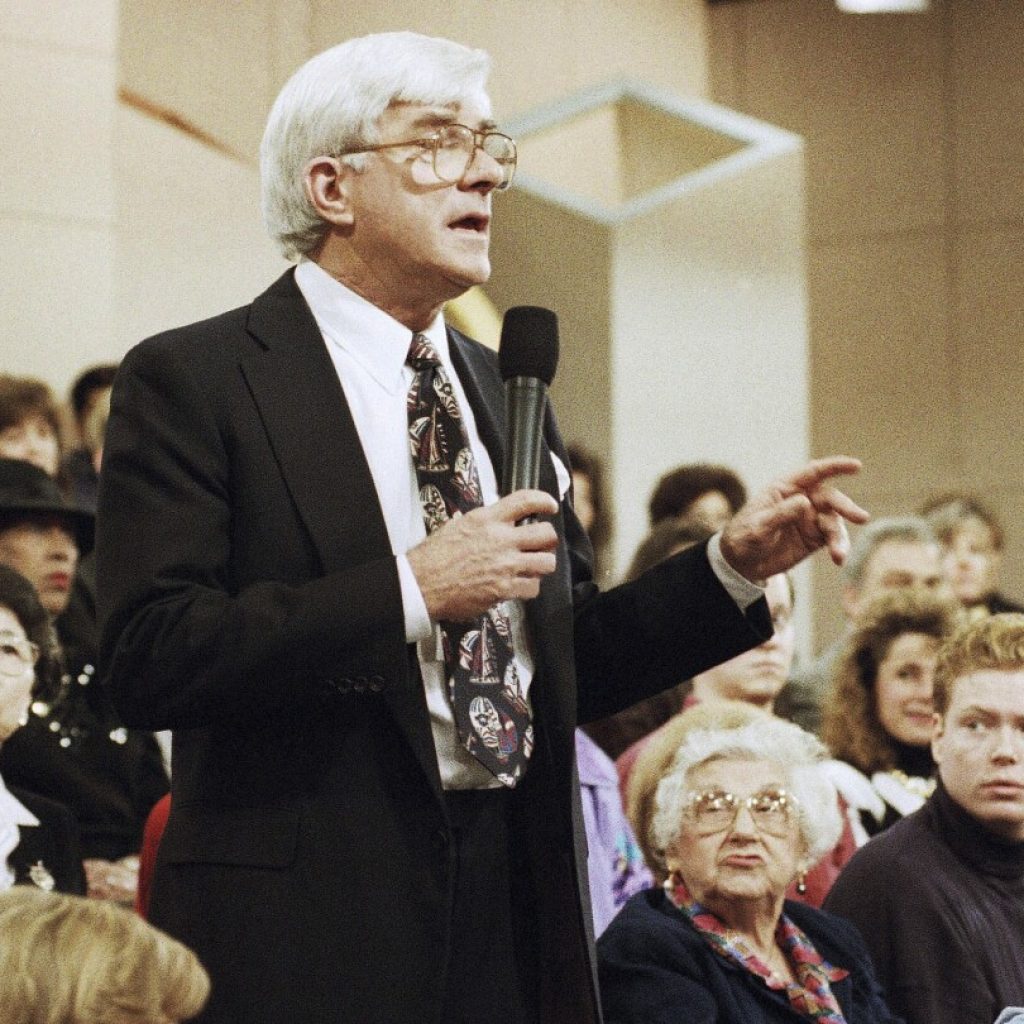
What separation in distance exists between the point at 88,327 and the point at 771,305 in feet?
8.98

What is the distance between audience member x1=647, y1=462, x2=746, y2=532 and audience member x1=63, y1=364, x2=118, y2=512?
1380 mm

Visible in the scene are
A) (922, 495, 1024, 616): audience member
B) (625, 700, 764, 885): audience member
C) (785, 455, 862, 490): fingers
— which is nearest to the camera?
(785, 455, 862, 490): fingers

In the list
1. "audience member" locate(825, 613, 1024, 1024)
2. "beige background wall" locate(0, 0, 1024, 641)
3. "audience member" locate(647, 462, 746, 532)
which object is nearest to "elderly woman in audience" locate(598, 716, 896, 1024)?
A: "audience member" locate(825, 613, 1024, 1024)

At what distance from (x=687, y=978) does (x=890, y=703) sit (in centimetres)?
141

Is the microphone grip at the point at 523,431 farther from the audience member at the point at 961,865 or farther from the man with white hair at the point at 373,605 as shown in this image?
the audience member at the point at 961,865

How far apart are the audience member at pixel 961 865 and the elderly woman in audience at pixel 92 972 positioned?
5.56 feet

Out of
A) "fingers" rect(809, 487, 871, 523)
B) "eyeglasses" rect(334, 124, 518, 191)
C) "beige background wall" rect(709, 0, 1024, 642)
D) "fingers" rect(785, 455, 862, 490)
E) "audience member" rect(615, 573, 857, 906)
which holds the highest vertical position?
"beige background wall" rect(709, 0, 1024, 642)

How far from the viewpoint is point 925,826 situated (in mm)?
3352

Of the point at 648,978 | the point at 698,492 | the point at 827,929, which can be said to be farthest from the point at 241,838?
the point at 698,492

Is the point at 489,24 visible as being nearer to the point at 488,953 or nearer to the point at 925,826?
the point at 925,826

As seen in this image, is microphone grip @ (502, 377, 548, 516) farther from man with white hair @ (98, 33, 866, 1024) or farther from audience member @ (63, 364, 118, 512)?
audience member @ (63, 364, 118, 512)

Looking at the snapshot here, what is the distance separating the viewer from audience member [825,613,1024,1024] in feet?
10.5

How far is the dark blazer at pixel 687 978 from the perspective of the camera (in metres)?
2.82

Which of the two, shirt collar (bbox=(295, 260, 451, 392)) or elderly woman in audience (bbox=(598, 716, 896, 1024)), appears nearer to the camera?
shirt collar (bbox=(295, 260, 451, 392))
